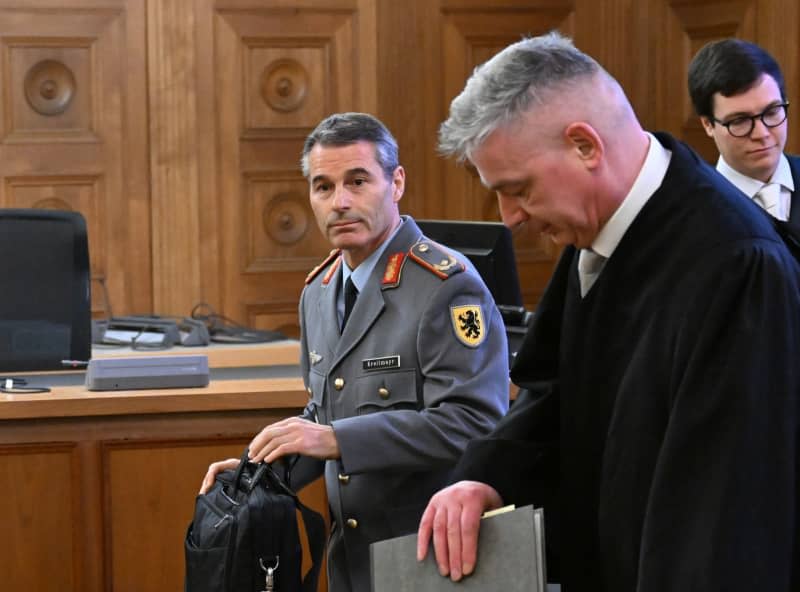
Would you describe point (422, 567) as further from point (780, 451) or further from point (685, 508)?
point (780, 451)

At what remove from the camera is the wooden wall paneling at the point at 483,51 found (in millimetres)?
6590

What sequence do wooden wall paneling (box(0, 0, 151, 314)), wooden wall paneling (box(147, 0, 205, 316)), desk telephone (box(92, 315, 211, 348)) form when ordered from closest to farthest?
desk telephone (box(92, 315, 211, 348)) → wooden wall paneling (box(0, 0, 151, 314)) → wooden wall paneling (box(147, 0, 205, 316))

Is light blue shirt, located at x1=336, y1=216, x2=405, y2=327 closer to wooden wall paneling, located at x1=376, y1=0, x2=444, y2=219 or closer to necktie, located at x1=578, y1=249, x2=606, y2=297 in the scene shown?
necktie, located at x1=578, y1=249, x2=606, y2=297

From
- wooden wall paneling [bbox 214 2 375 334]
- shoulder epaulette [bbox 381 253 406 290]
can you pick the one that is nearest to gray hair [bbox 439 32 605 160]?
shoulder epaulette [bbox 381 253 406 290]

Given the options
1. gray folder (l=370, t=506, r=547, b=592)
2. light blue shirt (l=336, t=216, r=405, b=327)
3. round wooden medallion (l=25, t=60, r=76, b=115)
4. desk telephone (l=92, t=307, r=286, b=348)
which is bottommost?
gray folder (l=370, t=506, r=547, b=592)

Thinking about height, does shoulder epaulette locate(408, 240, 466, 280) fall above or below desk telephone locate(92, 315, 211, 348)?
above

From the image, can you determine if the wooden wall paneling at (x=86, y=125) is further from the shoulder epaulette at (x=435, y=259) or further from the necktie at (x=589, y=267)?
the necktie at (x=589, y=267)

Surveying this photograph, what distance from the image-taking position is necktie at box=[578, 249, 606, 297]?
5.42 feet

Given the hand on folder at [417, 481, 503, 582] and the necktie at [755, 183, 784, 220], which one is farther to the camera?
the necktie at [755, 183, 784, 220]

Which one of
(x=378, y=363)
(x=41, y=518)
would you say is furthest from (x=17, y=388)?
(x=378, y=363)

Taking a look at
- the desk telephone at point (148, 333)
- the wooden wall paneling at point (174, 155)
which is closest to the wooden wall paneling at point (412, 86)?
the wooden wall paneling at point (174, 155)

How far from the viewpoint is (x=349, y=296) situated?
2.68 m

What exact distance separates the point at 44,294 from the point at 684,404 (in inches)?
106

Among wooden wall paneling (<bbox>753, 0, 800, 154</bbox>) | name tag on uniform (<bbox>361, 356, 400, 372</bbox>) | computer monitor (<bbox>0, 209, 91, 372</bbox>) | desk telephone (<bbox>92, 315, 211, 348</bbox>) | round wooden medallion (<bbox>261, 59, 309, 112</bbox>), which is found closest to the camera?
name tag on uniform (<bbox>361, 356, 400, 372</bbox>)
